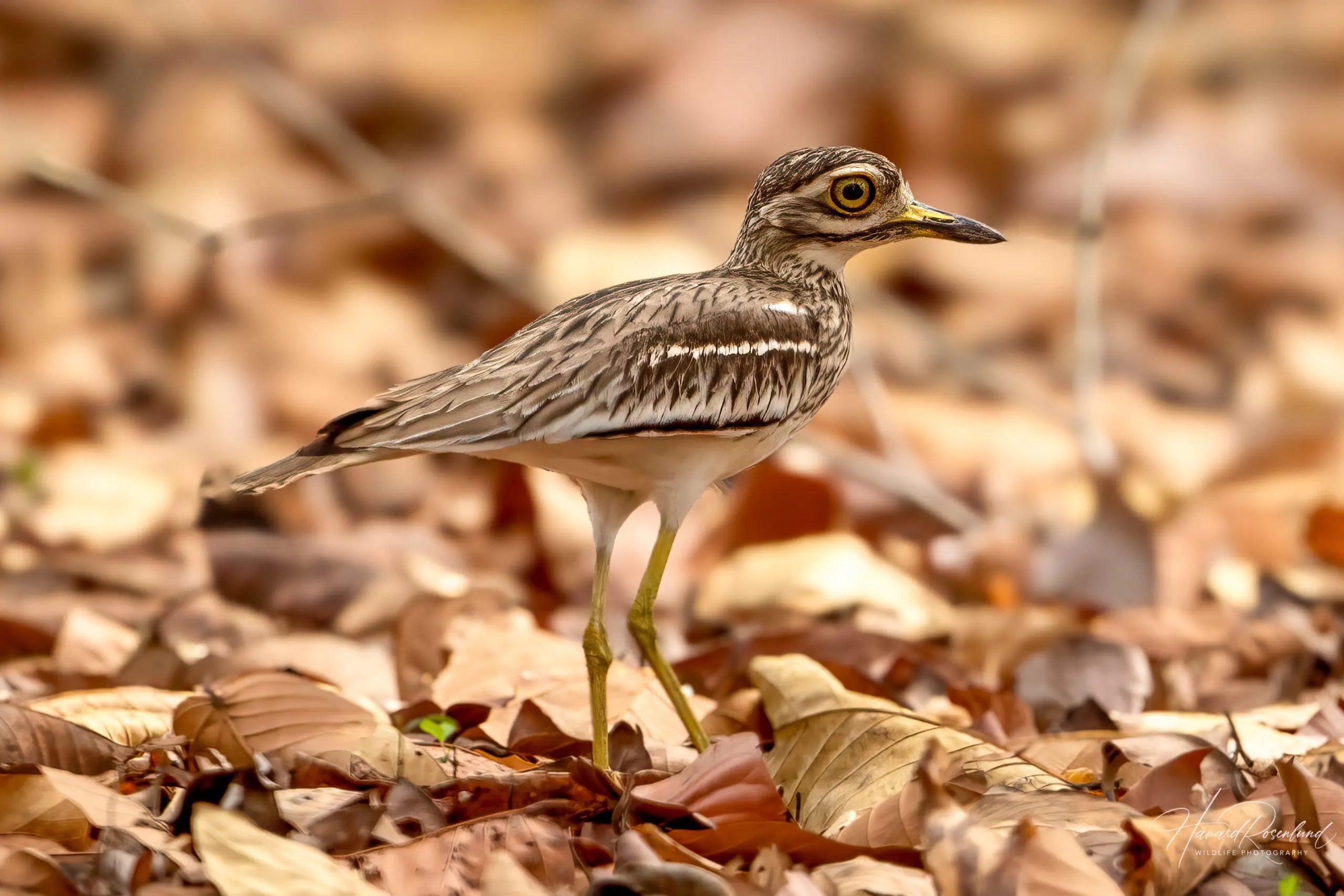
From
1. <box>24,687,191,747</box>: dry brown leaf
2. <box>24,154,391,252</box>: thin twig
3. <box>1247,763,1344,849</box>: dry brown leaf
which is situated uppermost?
<box>24,154,391,252</box>: thin twig

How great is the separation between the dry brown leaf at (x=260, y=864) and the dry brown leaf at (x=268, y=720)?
58cm

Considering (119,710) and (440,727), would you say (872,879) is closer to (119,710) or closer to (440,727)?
(440,727)

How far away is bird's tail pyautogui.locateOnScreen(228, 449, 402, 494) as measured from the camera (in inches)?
113

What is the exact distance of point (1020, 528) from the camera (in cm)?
636

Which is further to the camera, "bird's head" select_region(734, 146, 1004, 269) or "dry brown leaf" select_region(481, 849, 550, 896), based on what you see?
"bird's head" select_region(734, 146, 1004, 269)

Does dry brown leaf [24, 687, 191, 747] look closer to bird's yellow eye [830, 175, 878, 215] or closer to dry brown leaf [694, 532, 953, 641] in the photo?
bird's yellow eye [830, 175, 878, 215]

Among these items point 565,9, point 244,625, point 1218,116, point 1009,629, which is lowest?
point 1009,629

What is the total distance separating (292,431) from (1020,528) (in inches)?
128

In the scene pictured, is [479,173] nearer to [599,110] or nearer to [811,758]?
[599,110]

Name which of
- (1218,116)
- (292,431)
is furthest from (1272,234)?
(292,431)

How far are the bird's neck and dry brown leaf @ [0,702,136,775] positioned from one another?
→ 183 cm

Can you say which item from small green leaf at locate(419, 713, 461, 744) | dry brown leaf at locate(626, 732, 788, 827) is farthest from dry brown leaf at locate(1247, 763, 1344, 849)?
small green leaf at locate(419, 713, 461, 744)

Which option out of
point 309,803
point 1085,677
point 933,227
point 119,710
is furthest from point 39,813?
point 1085,677

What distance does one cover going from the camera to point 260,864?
7.38 feet
